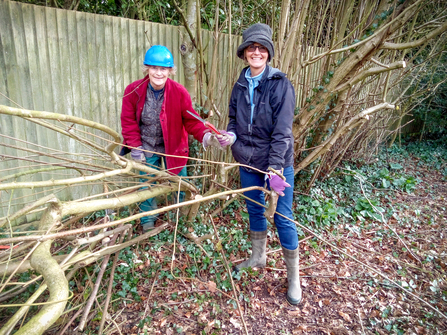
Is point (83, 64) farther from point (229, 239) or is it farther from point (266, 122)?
point (229, 239)

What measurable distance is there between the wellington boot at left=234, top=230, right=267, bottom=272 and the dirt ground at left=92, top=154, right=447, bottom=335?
0.09 m

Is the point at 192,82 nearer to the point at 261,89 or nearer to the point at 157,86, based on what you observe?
the point at 157,86

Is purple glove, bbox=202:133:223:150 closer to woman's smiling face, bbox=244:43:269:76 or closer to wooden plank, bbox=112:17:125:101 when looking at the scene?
woman's smiling face, bbox=244:43:269:76

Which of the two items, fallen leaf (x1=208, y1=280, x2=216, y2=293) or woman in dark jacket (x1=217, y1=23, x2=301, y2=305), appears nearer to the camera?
woman in dark jacket (x1=217, y1=23, x2=301, y2=305)

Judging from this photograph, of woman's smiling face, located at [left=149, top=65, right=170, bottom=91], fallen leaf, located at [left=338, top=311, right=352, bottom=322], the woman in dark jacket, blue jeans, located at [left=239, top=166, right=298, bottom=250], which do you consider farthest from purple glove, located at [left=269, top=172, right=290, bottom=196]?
woman's smiling face, located at [left=149, top=65, right=170, bottom=91]

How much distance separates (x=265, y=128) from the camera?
6.72 ft

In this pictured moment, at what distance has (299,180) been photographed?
3809mm

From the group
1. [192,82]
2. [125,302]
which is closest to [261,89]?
[192,82]

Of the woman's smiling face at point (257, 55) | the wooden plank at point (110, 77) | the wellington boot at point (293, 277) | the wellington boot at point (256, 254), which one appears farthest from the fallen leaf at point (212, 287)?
the wooden plank at point (110, 77)

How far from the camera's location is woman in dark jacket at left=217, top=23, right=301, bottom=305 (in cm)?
194

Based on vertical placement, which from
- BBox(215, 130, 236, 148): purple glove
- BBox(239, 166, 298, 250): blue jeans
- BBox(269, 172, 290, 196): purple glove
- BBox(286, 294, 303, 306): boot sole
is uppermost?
BBox(215, 130, 236, 148): purple glove

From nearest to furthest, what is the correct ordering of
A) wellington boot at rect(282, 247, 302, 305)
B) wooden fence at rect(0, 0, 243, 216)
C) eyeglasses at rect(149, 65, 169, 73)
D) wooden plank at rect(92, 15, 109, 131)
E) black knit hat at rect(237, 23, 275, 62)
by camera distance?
black knit hat at rect(237, 23, 275, 62) → wellington boot at rect(282, 247, 302, 305) → eyeglasses at rect(149, 65, 169, 73) → wooden fence at rect(0, 0, 243, 216) → wooden plank at rect(92, 15, 109, 131)

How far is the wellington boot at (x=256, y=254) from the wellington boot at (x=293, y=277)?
0.92ft

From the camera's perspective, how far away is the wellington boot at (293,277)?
225cm
